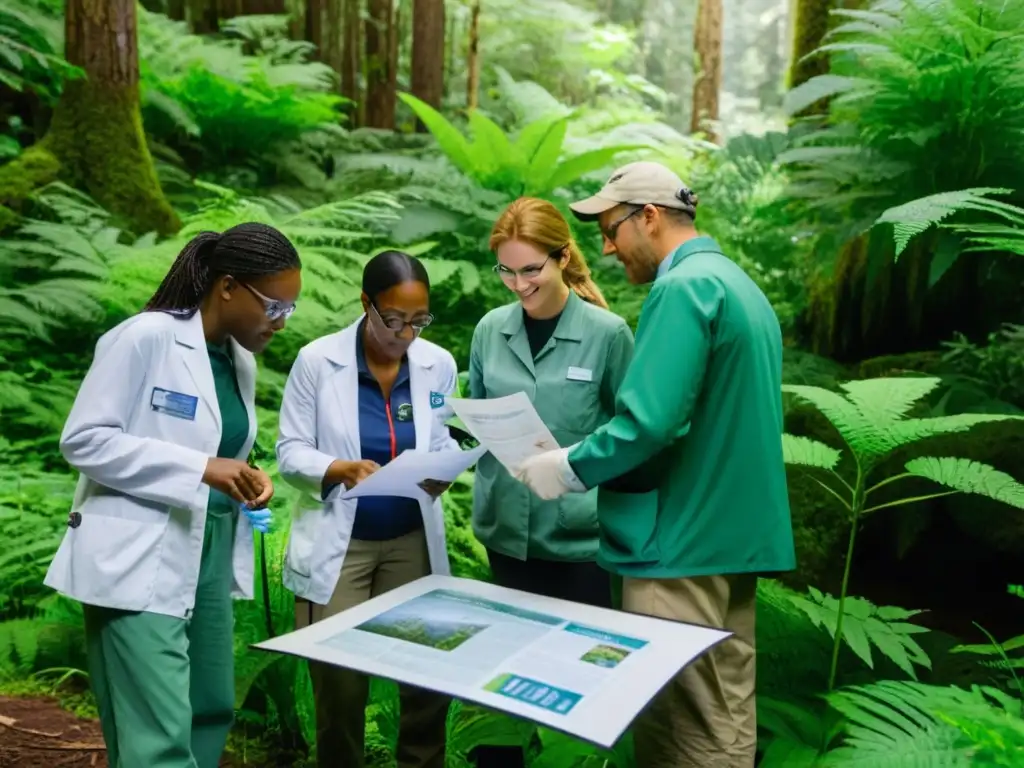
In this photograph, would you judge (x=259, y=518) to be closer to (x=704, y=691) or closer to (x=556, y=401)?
(x=556, y=401)

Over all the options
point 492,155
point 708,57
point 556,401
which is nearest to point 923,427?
point 556,401

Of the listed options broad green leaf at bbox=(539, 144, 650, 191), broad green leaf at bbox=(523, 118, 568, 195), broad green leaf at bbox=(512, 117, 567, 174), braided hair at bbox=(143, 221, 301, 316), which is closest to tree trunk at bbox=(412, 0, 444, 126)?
broad green leaf at bbox=(512, 117, 567, 174)

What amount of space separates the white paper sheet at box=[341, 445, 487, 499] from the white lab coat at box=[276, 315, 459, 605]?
0.20 meters

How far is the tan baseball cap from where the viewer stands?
2244 millimetres

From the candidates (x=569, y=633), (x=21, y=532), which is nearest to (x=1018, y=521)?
(x=569, y=633)

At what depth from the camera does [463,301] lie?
5996 mm

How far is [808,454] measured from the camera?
2.80 metres

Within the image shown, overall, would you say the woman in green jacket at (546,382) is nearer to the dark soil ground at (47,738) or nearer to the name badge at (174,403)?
the name badge at (174,403)

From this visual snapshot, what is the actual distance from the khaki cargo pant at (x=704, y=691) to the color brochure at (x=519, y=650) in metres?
0.22

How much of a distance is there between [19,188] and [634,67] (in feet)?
54.9

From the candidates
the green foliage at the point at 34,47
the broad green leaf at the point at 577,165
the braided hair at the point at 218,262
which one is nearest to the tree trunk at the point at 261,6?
the green foliage at the point at 34,47

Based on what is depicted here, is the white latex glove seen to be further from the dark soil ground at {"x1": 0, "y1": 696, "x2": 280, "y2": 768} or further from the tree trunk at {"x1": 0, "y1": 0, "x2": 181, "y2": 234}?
the tree trunk at {"x1": 0, "y1": 0, "x2": 181, "y2": 234}

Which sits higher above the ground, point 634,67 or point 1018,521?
point 634,67

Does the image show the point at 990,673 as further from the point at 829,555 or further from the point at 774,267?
the point at 774,267
